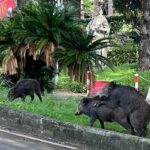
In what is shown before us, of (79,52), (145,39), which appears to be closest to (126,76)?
(145,39)

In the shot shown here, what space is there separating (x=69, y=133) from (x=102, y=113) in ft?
2.24

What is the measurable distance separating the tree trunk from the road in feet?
38.7

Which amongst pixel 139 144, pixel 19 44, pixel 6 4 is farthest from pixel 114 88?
pixel 6 4

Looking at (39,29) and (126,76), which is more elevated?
(39,29)

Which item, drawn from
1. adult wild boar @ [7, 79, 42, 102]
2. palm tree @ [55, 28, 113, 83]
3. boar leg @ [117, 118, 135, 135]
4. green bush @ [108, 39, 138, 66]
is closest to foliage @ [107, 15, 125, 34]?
green bush @ [108, 39, 138, 66]

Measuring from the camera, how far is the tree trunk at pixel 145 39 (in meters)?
21.6

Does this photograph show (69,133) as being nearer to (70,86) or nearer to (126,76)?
(70,86)

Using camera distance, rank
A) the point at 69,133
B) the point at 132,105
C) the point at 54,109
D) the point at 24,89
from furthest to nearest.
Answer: the point at 24,89 < the point at 54,109 < the point at 69,133 < the point at 132,105

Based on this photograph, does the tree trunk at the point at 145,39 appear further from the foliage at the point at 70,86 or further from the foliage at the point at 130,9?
the foliage at the point at 130,9

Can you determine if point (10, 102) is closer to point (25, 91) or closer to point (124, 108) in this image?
point (25, 91)

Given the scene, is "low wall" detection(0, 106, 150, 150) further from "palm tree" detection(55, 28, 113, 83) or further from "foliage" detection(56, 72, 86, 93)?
"foliage" detection(56, 72, 86, 93)

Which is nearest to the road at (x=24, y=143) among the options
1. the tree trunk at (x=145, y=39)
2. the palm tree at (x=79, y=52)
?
the palm tree at (x=79, y=52)

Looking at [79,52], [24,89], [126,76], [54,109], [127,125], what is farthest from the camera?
[126,76]

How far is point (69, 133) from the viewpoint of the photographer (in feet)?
33.4
